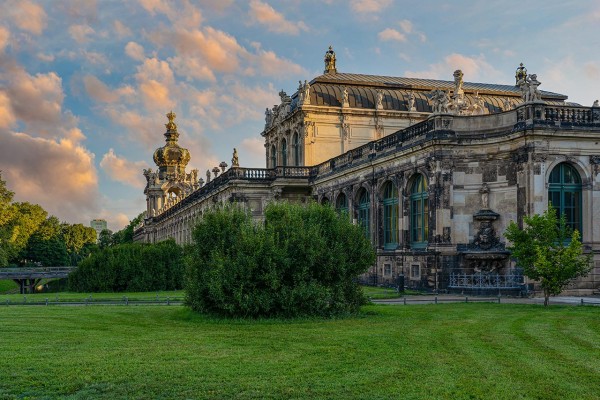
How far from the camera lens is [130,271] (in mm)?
52344

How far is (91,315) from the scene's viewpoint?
26.2 meters

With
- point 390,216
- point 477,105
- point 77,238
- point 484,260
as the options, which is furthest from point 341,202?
point 77,238

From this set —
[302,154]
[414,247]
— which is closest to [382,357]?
[414,247]

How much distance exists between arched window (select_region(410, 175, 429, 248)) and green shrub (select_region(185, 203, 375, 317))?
50.6ft

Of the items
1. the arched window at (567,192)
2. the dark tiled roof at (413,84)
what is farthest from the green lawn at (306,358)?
the dark tiled roof at (413,84)

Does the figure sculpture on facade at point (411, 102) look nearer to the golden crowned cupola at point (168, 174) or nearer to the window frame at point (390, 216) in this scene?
the window frame at point (390, 216)

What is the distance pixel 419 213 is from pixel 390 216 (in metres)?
4.55

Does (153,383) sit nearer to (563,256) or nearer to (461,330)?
(461,330)

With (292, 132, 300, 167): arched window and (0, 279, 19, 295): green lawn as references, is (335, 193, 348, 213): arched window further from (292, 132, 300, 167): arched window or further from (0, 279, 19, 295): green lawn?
(0, 279, 19, 295): green lawn

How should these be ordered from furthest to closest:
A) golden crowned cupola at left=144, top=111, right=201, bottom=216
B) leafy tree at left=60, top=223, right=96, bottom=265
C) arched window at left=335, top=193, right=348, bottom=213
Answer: leafy tree at left=60, top=223, right=96, bottom=265 → golden crowned cupola at left=144, top=111, right=201, bottom=216 → arched window at left=335, top=193, right=348, bottom=213

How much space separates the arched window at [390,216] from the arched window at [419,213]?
95.1 inches

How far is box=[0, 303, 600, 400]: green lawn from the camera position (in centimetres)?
1332

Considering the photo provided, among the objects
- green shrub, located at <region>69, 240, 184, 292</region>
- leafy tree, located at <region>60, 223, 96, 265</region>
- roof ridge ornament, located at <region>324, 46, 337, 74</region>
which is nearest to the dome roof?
leafy tree, located at <region>60, 223, 96, 265</region>

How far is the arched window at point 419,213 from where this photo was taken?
4188 cm
